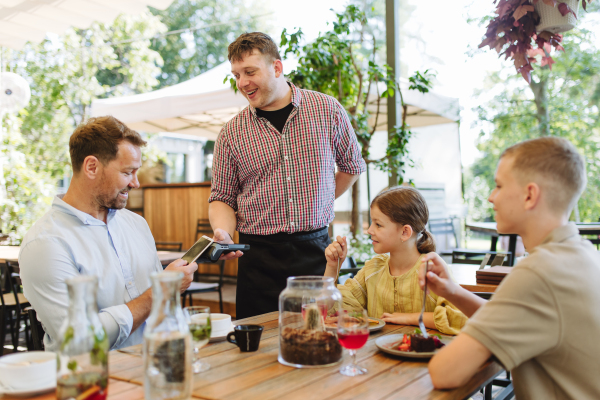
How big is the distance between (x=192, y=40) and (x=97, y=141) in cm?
1869

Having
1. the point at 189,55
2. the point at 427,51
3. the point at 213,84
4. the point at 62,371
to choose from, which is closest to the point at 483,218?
the point at 427,51

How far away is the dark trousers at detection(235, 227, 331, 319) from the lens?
2.32m

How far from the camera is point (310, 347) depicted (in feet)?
4.30

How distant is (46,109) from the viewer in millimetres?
11445

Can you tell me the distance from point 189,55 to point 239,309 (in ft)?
59.9

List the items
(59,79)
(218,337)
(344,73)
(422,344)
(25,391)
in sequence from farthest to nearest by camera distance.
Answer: (59,79) → (344,73) → (218,337) → (422,344) → (25,391)

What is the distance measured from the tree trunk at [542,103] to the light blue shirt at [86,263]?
691 cm

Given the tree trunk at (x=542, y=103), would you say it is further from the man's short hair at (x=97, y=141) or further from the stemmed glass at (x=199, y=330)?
the stemmed glass at (x=199, y=330)

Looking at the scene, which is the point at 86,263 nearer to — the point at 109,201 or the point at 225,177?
the point at 109,201

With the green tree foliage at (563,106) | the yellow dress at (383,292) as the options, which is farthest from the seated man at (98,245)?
the green tree foliage at (563,106)

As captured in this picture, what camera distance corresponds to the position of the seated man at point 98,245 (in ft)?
5.38

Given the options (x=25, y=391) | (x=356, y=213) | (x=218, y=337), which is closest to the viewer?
Result: (x=25, y=391)

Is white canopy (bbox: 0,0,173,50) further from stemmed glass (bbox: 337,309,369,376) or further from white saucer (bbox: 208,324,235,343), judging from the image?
stemmed glass (bbox: 337,309,369,376)

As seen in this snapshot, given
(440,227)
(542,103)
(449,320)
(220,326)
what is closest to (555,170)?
(449,320)
